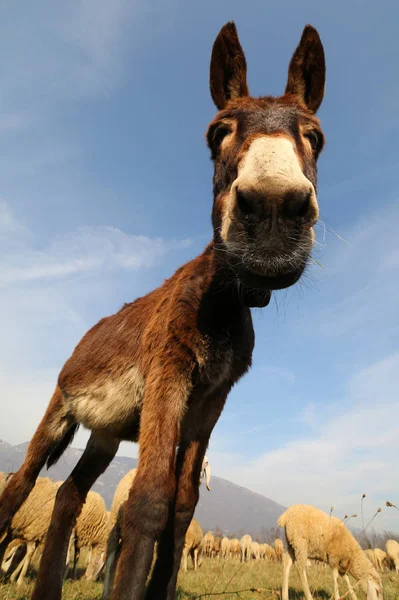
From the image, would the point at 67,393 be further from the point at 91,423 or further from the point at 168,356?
the point at 168,356

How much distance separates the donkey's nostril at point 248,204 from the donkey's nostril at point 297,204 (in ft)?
0.52

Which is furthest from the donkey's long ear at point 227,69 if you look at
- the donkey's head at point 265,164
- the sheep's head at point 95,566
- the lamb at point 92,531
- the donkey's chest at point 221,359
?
the sheep's head at point 95,566

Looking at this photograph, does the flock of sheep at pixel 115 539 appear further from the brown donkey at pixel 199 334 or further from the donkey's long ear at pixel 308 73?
the donkey's long ear at pixel 308 73

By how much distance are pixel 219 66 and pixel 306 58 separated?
2.86ft

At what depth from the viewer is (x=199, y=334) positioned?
10.0ft

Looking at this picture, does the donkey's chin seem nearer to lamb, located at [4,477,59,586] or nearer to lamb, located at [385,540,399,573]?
lamb, located at [4,477,59,586]

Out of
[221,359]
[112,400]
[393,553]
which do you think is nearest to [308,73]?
[221,359]

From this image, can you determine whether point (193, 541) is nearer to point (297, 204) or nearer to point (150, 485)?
point (150, 485)

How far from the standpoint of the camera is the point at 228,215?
2367mm

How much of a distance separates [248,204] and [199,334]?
4.09 ft

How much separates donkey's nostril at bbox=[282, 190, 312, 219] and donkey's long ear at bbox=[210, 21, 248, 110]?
1.94 metres

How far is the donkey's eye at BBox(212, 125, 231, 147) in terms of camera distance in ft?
10.4

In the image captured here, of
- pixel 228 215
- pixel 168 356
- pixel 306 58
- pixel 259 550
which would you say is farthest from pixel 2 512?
pixel 259 550

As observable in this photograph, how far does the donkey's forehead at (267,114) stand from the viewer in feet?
9.18
